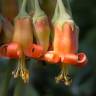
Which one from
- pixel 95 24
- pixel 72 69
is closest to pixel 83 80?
pixel 72 69

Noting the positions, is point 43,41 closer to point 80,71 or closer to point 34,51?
point 34,51

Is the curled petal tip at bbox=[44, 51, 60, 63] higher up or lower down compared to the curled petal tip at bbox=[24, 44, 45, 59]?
lower down

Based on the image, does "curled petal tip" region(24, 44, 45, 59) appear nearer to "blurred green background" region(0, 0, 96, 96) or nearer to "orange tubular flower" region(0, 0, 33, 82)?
"orange tubular flower" region(0, 0, 33, 82)

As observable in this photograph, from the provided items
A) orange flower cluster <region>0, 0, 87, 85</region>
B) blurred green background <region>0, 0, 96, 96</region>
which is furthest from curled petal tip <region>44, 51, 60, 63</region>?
blurred green background <region>0, 0, 96, 96</region>

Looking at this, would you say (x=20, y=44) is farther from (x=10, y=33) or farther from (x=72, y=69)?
(x=72, y=69)

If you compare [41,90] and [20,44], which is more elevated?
[20,44]
